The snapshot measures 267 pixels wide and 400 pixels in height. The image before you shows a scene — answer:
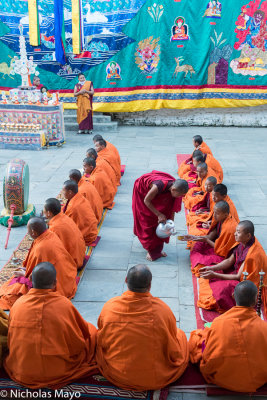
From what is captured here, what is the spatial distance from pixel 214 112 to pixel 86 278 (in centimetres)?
1105

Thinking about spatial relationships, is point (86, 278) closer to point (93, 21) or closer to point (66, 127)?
point (66, 127)

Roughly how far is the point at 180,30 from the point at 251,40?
2384 mm

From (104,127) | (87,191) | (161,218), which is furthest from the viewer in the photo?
(104,127)

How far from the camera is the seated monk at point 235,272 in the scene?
4523mm

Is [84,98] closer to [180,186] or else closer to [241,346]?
[180,186]

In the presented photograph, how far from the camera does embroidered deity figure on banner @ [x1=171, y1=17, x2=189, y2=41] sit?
46.1 ft

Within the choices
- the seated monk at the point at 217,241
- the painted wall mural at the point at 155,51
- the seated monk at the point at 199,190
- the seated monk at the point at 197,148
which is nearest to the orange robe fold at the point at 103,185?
the seated monk at the point at 199,190

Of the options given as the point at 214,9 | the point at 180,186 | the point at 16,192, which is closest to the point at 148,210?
the point at 180,186

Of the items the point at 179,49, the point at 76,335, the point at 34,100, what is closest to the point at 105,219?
the point at 76,335

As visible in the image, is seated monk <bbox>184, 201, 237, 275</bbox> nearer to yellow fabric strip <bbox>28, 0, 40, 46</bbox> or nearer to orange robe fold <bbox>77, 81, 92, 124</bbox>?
orange robe fold <bbox>77, 81, 92, 124</bbox>

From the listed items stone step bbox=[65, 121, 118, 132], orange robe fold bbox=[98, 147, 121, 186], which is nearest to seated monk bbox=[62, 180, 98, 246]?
orange robe fold bbox=[98, 147, 121, 186]

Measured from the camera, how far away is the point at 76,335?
3557 millimetres

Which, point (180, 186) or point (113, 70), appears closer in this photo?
point (180, 186)

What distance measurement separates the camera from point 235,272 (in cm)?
484
